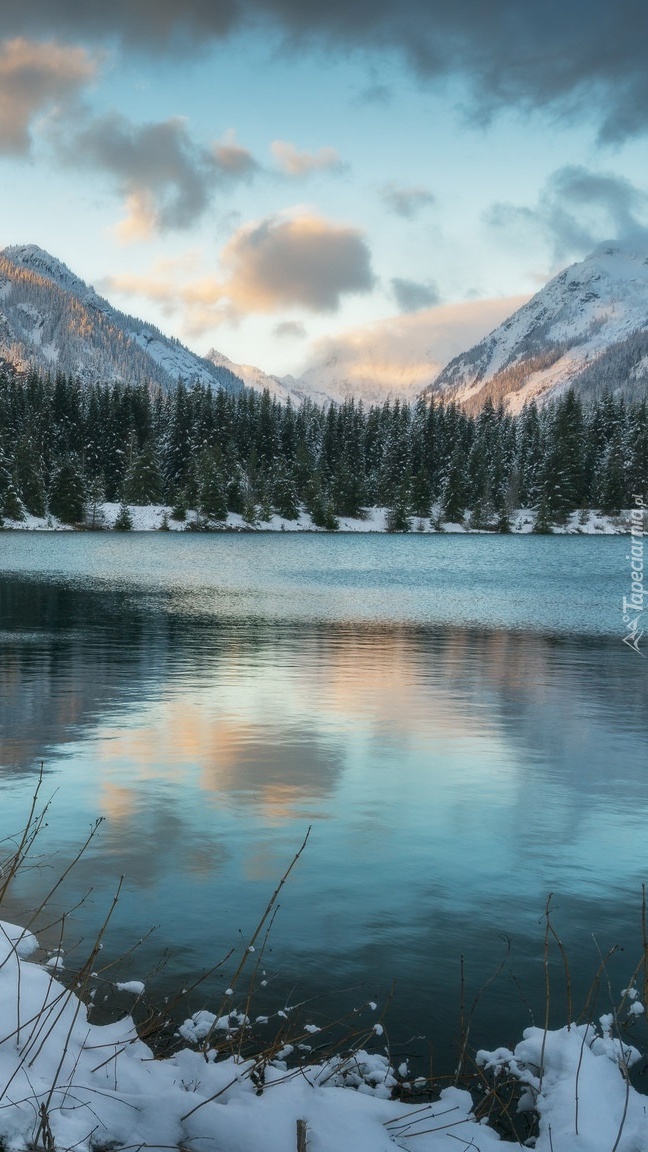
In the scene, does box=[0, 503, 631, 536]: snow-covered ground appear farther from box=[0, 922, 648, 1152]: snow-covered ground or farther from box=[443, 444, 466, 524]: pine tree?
box=[0, 922, 648, 1152]: snow-covered ground

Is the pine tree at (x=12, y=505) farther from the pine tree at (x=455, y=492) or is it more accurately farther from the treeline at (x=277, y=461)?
the pine tree at (x=455, y=492)

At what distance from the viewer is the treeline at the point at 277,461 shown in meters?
123

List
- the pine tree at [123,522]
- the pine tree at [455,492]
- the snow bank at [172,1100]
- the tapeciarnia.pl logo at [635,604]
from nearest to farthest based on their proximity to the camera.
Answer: the snow bank at [172,1100]
the tapeciarnia.pl logo at [635,604]
the pine tree at [123,522]
the pine tree at [455,492]

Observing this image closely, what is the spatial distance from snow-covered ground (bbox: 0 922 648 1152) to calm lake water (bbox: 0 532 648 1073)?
0.75 meters

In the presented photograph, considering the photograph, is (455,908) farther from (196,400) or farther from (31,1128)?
(196,400)

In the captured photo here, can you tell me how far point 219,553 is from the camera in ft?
244

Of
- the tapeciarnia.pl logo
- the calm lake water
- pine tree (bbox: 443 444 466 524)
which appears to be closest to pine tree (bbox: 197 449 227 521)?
pine tree (bbox: 443 444 466 524)

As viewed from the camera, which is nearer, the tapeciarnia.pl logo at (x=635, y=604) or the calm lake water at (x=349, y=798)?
the calm lake water at (x=349, y=798)

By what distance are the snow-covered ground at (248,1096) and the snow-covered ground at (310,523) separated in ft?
370

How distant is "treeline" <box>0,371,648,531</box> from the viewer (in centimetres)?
12294

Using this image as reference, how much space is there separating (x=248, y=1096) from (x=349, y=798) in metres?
7.05

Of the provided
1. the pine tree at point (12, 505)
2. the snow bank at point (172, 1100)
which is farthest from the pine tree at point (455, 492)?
the snow bank at point (172, 1100)

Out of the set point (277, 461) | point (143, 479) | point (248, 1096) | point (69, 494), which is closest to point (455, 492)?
point (277, 461)

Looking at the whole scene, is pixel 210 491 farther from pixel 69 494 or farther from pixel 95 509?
pixel 69 494
